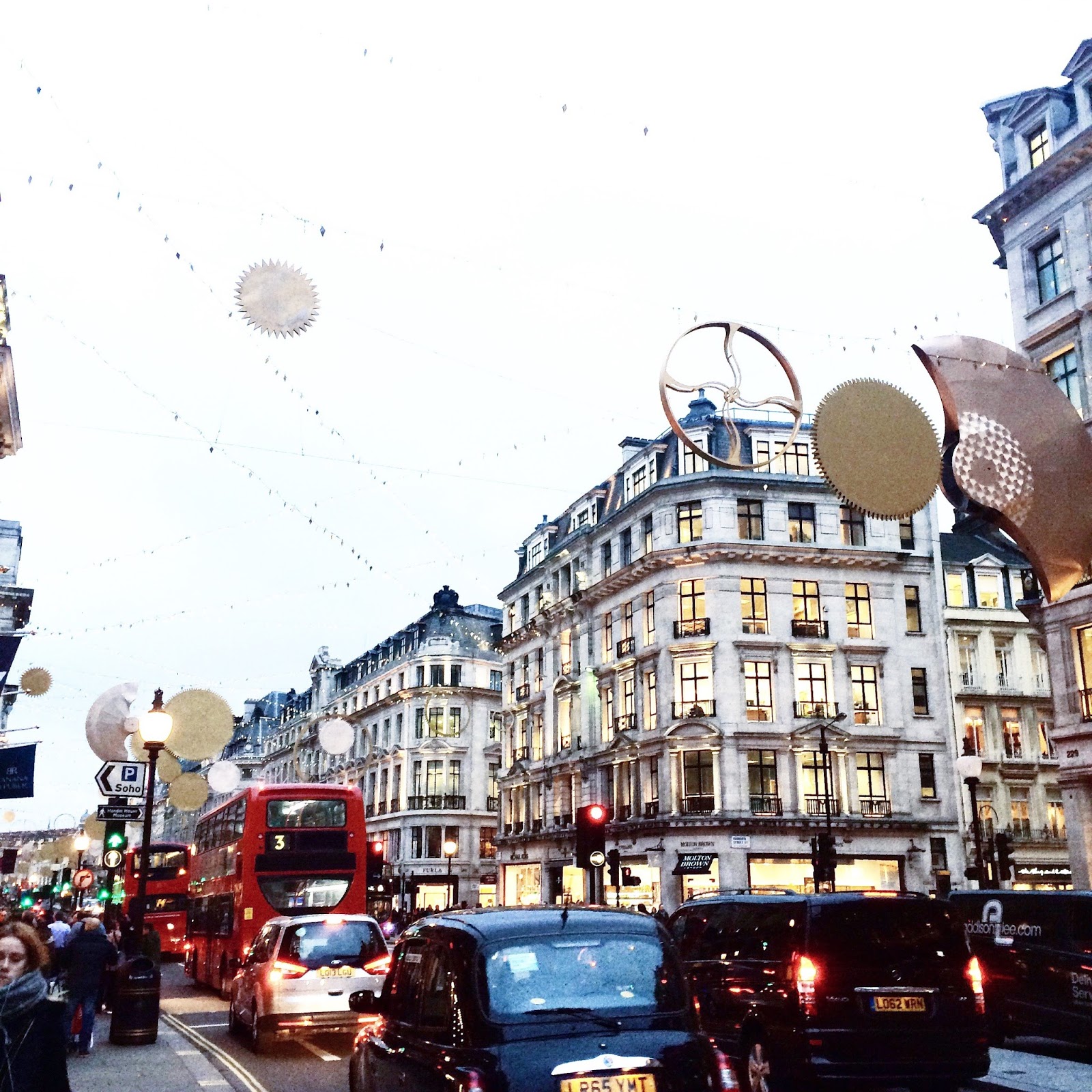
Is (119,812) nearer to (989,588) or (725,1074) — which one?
(725,1074)

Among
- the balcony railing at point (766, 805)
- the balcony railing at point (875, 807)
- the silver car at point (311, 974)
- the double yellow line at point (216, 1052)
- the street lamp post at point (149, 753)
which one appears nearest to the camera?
the double yellow line at point (216, 1052)

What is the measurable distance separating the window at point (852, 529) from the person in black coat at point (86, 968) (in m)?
38.5

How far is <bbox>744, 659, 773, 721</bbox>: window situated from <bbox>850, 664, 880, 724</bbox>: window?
3626 mm

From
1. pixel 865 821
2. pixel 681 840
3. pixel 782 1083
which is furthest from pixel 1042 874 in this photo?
pixel 782 1083

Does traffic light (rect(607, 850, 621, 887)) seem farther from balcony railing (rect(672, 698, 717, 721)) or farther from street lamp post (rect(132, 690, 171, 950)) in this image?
balcony railing (rect(672, 698, 717, 721))

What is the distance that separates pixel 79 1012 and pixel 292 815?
7590 millimetres

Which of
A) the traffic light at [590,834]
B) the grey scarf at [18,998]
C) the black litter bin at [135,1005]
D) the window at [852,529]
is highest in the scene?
the window at [852,529]

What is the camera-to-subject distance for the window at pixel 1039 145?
1152 inches

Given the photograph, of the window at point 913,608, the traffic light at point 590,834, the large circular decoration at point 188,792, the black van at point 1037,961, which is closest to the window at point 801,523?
the window at point 913,608

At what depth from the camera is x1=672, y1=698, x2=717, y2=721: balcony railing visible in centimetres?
4462

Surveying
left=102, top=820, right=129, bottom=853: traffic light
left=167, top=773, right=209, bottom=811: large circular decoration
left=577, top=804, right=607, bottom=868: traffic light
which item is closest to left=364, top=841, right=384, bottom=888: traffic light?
left=167, top=773, right=209, bottom=811: large circular decoration

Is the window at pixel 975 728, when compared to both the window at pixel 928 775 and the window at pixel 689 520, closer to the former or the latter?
the window at pixel 928 775

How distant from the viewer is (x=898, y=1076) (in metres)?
9.23

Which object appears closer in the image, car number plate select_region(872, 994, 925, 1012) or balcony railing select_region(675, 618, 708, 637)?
car number plate select_region(872, 994, 925, 1012)
